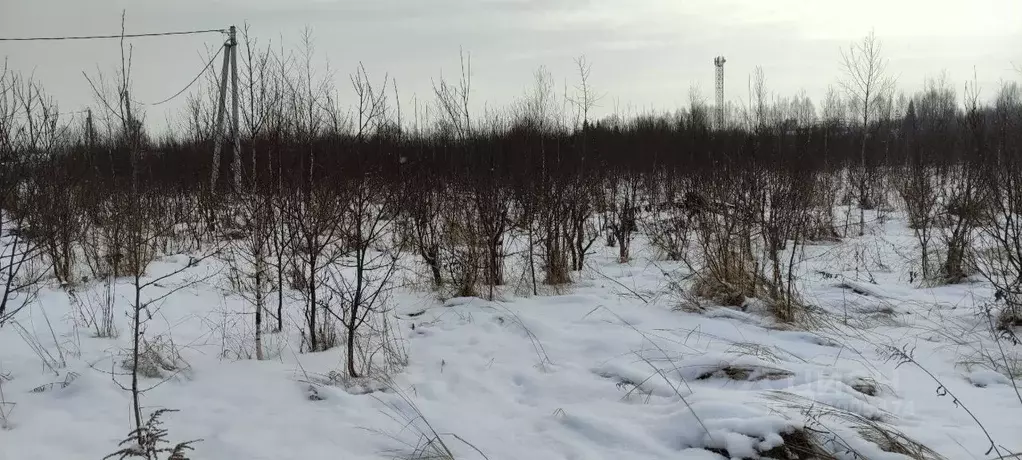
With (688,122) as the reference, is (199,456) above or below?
below

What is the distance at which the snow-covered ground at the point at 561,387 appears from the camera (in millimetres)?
2885

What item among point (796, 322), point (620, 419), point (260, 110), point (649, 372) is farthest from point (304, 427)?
point (796, 322)

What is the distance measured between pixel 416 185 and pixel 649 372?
4.03 meters

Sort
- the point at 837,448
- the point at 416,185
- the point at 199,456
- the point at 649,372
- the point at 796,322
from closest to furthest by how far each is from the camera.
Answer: the point at 837,448 → the point at 199,456 → the point at 649,372 → the point at 796,322 → the point at 416,185

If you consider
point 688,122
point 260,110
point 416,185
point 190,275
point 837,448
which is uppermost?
point 688,122

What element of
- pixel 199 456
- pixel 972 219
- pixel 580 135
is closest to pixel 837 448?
pixel 199 456

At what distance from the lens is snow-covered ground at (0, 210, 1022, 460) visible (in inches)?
114

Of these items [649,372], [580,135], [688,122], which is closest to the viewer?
[649,372]

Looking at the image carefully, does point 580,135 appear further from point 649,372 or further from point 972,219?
point 649,372

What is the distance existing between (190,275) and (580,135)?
6366mm

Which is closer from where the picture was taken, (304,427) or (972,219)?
(304,427)

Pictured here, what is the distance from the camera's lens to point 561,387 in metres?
3.58

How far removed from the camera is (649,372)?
365cm

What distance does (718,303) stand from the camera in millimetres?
5250
